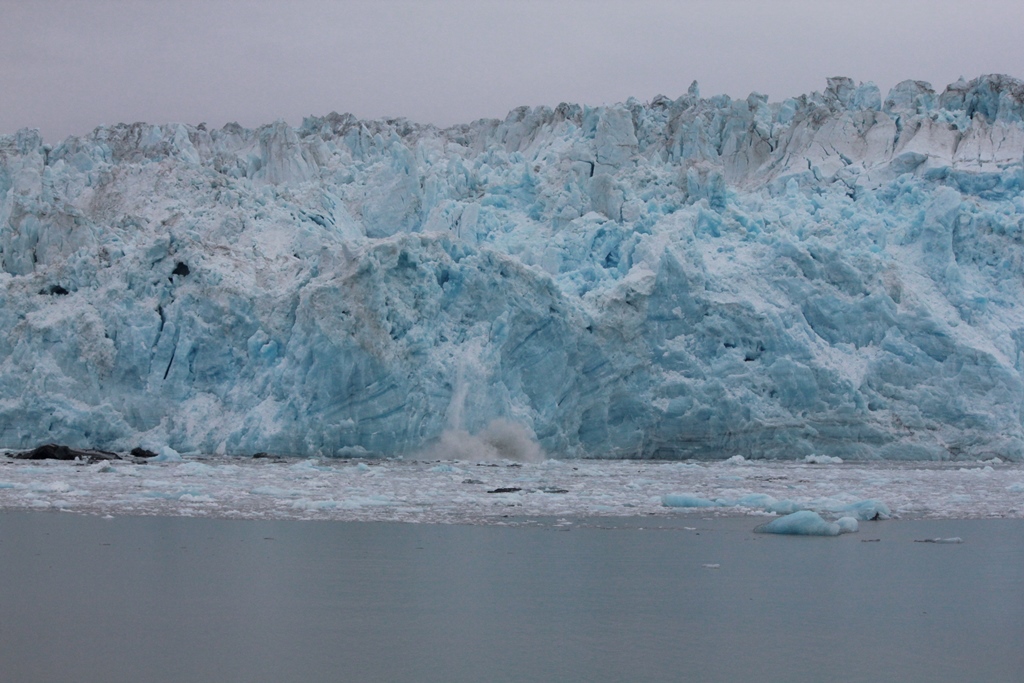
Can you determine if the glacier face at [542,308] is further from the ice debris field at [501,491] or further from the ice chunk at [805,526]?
the ice chunk at [805,526]

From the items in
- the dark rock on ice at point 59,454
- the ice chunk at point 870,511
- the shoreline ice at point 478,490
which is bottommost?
the dark rock on ice at point 59,454

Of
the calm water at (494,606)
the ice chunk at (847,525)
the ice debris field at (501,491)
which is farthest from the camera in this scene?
the ice debris field at (501,491)

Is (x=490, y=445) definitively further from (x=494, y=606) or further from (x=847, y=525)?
(x=494, y=606)

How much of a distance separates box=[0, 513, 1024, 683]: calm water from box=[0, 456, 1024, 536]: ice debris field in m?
1.01

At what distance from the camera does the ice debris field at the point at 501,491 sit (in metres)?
7.11

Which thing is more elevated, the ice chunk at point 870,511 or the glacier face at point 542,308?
the glacier face at point 542,308

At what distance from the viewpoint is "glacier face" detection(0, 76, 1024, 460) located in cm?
1327

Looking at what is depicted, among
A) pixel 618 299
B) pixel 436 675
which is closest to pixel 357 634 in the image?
pixel 436 675

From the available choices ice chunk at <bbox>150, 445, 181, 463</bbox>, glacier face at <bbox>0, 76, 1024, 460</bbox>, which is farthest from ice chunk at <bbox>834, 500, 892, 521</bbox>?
ice chunk at <bbox>150, 445, 181, 463</bbox>

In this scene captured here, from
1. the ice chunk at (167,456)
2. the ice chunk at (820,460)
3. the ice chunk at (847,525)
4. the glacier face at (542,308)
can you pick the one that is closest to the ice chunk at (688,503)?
the ice chunk at (847,525)

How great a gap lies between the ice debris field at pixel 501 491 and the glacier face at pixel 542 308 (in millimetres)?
1463

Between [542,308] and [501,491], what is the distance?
533 cm

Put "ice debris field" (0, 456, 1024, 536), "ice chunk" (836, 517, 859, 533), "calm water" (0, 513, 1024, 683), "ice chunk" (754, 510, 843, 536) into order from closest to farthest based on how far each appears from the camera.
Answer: "calm water" (0, 513, 1024, 683) → "ice chunk" (754, 510, 843, 536) → "ice chunk" (836, 517, 859, 533) → "ice debris field" (0, 456, 1024, 536)

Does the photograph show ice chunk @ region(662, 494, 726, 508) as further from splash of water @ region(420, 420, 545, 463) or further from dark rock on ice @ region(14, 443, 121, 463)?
dark rock on ice @ region(14, 443, 121, 463)
